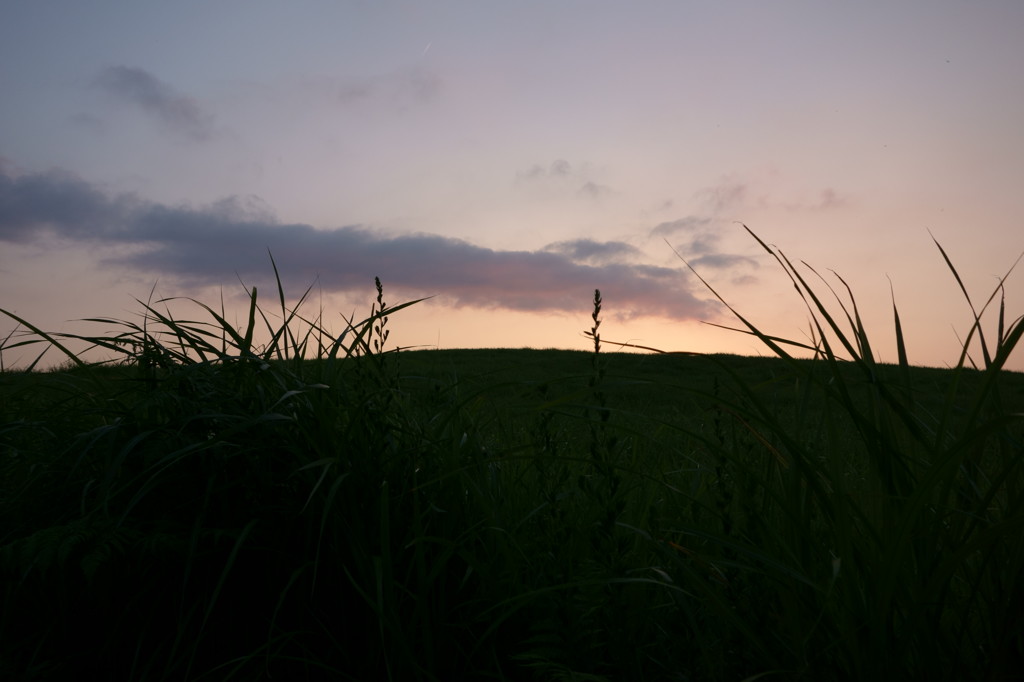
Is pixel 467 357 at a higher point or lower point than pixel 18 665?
higher

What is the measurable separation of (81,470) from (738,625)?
6.77 feet

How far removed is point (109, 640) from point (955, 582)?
268 centimetres

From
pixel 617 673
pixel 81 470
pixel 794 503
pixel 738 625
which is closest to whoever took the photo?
pixel 738 625

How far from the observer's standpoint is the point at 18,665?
7.24 ft

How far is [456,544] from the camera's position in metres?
2.08

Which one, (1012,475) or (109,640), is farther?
(109,640)

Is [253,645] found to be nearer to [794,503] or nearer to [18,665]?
[18,665]

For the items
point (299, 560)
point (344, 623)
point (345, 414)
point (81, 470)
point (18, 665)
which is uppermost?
point (345, 414)

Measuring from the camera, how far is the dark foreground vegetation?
1725 mm

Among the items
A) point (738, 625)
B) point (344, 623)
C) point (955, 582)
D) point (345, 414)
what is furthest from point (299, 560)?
point (955, 582)

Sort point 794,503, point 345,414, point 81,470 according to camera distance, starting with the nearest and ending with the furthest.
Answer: point 794,503, point 81,470, point 345,414

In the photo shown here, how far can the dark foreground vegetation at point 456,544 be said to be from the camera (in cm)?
172

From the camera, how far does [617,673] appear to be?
6.65 ft

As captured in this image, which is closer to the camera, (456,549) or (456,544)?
(456,544)
